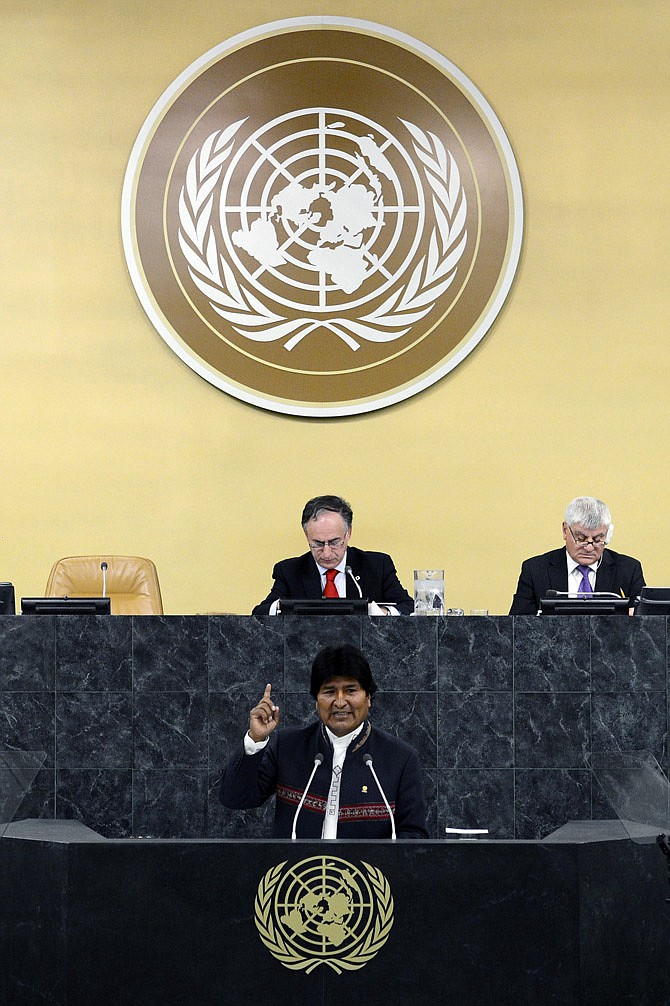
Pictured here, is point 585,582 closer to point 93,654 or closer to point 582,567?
point 582,567

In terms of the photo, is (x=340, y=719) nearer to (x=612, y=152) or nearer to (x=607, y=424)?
(x=607, y=424)

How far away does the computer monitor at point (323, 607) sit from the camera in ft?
11.4

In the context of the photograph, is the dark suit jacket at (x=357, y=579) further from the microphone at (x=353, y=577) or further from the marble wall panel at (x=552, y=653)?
the marble wall panel at (x=552, y=653)

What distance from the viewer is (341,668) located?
2.79 metres

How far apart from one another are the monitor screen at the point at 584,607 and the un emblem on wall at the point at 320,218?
1.74m

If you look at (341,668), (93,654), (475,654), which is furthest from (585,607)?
(93,654)

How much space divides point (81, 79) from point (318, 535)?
7.61ft

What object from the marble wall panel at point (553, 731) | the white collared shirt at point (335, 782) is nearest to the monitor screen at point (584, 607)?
the marble wall panel at point (553, 731)

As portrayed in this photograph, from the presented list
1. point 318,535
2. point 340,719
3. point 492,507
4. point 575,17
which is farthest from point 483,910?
point 575,17

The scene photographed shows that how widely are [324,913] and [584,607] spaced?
144 centimetres

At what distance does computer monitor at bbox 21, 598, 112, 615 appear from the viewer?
353 cm

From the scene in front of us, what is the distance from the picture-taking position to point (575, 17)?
197 inches

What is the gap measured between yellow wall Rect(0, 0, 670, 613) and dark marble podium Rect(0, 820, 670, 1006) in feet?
8.87

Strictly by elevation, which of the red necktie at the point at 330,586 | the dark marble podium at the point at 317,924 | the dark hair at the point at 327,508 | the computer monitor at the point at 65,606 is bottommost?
the dark marble podium at the point at 317,924
